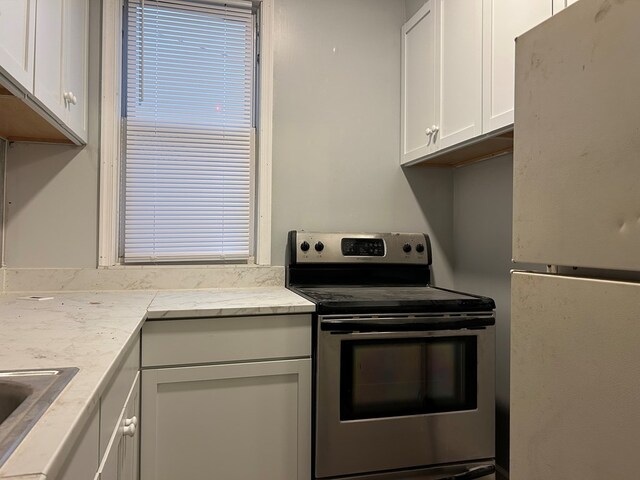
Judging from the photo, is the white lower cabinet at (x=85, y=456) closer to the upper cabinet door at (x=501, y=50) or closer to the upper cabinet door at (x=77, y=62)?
the upper cabinet door at (x=77, y=62)

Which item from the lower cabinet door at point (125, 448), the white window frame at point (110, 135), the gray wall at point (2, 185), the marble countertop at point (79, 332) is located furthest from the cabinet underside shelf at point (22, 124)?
the lower cabinet door at point (125, 448)

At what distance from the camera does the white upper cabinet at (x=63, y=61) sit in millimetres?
1351

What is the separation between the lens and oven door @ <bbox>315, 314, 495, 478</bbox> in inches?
63.4

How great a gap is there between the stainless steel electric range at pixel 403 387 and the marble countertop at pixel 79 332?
211 mm

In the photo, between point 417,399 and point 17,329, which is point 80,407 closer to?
point 17,329

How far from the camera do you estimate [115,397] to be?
3.29 feet

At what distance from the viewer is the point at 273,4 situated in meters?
2.22

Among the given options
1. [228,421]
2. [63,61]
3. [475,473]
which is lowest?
[475,473]

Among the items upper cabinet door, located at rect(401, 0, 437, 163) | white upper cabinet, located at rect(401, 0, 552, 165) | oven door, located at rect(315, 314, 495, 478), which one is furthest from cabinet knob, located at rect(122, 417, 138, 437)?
upper cabinet door, located at rect(401, 0, 437, 163)

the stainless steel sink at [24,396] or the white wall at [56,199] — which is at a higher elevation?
the white wall at [56,199]

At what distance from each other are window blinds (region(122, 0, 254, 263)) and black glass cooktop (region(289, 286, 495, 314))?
647mm

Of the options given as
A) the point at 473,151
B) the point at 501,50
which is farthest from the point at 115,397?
the point at 473,151

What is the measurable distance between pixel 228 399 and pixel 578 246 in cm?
130

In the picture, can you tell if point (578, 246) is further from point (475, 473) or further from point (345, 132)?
point (345, 132)
